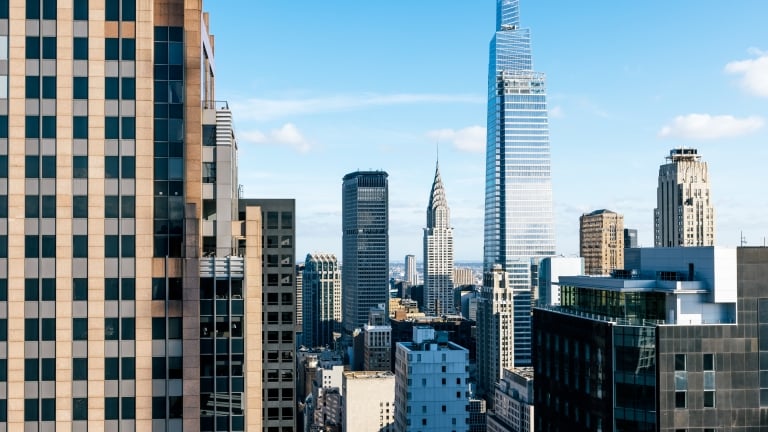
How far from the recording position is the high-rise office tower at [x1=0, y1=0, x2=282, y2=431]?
5869 cm

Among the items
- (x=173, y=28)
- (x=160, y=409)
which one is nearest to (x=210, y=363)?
(x=160, y=409)

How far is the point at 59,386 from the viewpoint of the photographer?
58.5 meters

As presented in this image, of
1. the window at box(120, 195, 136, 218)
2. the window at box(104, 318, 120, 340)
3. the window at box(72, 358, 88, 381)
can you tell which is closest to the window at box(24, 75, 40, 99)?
the window at box(120, 195, 136, 218)

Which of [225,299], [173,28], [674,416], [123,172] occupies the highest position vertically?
[173,28]

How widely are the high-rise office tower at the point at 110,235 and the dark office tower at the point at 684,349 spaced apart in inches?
1310

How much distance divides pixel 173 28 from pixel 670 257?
4945 centimetres

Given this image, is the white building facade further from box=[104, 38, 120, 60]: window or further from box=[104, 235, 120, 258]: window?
box=[104, 38, 120, 60]: window

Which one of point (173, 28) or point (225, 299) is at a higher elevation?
point (173, 28)

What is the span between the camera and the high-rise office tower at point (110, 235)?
5869 centimetres

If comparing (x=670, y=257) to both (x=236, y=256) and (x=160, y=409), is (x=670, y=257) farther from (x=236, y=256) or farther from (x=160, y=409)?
(x=160, y=409)

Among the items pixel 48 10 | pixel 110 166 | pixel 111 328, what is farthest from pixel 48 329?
pixel 48 10

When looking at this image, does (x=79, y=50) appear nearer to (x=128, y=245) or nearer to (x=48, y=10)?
(x=48, y=10)

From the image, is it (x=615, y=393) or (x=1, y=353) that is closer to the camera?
(x=1, y=353)

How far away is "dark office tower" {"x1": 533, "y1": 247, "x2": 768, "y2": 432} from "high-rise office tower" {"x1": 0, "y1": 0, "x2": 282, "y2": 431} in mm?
33272
